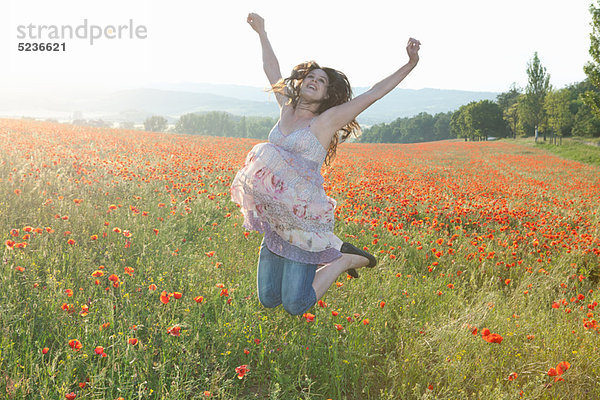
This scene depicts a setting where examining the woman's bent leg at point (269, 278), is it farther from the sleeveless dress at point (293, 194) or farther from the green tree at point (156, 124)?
the green tree at point (156, 124)

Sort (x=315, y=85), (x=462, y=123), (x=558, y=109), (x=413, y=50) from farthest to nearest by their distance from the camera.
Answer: (x=462, y=123), (x=558, y=109), (x=315, y=85), (x=413, y=50)

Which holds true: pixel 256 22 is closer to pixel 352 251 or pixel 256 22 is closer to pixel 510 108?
pixel 352 251

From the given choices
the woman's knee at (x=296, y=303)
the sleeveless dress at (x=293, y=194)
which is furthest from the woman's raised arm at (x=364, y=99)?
the woman's knee at (x=296, y=303)

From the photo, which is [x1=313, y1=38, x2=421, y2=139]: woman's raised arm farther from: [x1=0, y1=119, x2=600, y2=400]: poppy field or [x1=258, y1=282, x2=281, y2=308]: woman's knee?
[x1=258, y1=282, x2=281, y2=308]: woman's knee

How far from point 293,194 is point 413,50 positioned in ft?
4.30

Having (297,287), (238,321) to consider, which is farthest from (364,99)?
(238,321)

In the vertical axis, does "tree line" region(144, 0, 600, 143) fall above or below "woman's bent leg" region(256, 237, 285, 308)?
above

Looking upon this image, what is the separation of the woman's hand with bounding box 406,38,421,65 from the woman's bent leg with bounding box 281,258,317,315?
5.48 feet

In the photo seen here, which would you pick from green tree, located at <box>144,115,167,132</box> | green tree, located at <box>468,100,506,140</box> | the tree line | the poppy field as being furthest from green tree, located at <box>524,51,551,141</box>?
green tree, located at <box>144,115,167,132</box>

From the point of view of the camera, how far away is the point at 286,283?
289cm

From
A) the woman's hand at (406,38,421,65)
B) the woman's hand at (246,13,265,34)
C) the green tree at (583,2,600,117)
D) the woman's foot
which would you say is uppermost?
the green tree at (583,2,600,117)

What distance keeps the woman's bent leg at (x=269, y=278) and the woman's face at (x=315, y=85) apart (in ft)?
4.10

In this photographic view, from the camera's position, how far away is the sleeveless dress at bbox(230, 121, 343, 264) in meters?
2.84

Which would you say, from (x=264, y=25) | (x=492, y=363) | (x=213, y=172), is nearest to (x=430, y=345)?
(x=492, y=363)
